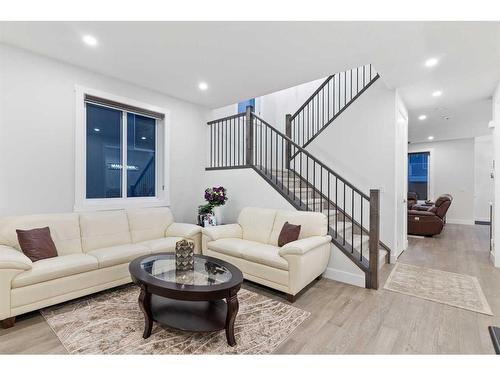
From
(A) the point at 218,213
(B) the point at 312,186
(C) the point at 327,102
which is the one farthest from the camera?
(C) the point at 327,102

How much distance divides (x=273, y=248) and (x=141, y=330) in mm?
1699

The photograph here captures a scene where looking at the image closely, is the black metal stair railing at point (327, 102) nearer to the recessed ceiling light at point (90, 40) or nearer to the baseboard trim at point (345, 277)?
the baseboard trim at point (345, 277)

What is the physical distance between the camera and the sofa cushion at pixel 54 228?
2.75m

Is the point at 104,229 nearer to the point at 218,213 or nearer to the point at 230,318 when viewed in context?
the point at 218,213

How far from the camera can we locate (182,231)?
392 centimetres

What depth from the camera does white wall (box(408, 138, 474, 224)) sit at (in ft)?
27.6

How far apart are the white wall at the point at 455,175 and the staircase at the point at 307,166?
6236 millimetres

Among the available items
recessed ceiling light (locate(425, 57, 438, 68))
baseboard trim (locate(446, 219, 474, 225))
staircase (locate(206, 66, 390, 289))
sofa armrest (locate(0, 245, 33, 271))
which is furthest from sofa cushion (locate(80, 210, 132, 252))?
baseboard trim (locate(446, 219, 474, 225))

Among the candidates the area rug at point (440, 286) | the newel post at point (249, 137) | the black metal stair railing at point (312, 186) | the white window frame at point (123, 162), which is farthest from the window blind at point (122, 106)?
the area rug at point (440, 286)

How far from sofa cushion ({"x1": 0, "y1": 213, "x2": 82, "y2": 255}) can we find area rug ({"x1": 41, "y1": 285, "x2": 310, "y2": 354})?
69 centimetres

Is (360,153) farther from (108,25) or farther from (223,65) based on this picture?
(108,25)

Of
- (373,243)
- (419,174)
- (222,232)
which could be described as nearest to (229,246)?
(222,232)
